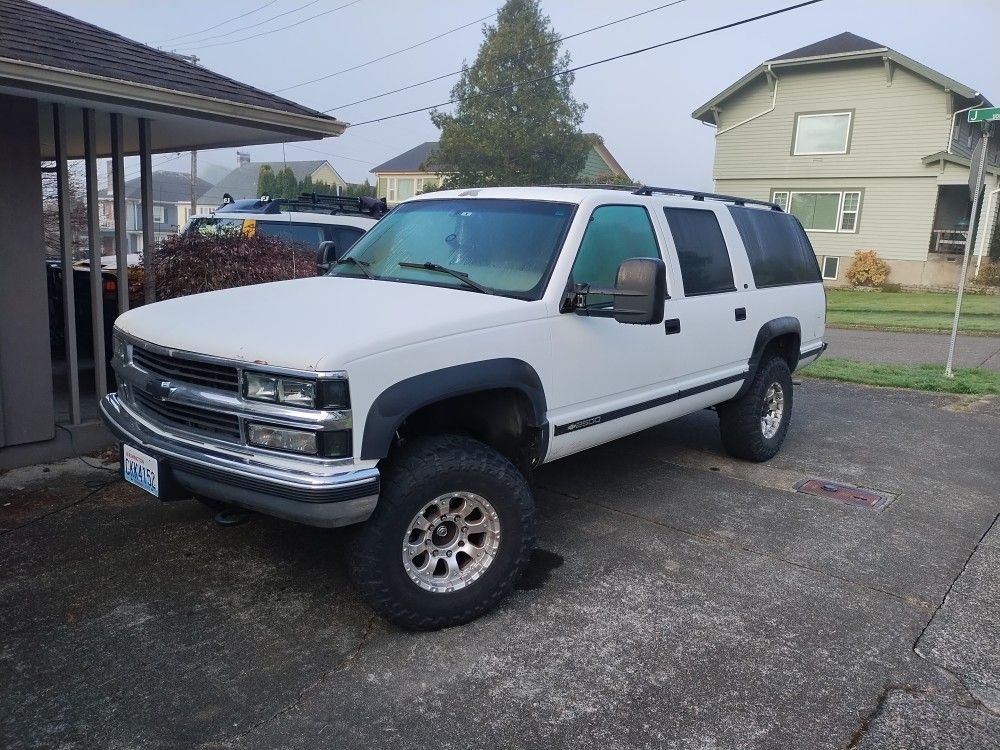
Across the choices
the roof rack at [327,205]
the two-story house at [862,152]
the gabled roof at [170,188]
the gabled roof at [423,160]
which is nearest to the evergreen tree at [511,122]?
the gabled roof at [423,160]

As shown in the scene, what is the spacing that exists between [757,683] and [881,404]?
6.49 metres

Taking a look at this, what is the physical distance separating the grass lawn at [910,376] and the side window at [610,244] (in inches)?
247

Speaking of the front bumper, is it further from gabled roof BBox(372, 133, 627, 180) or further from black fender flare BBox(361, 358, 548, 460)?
gabled roof BBox(372, 133, 627, 180)

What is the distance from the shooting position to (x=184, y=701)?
3.08 m

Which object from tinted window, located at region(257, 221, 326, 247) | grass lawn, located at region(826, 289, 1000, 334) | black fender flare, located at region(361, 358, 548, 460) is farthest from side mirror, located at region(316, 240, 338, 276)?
grass lawn, located at region(826, 289, 1000, 334)

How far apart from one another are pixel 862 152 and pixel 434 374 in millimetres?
24301

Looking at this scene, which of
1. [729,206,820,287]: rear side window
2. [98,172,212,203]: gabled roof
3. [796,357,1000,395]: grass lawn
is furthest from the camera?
[98,172,212,203]: gabled roof

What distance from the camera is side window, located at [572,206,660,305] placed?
4.40 metres

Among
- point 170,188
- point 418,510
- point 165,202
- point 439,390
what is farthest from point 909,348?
point 170,188

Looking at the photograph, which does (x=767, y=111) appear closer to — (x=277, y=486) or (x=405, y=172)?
(x=277, y=486)

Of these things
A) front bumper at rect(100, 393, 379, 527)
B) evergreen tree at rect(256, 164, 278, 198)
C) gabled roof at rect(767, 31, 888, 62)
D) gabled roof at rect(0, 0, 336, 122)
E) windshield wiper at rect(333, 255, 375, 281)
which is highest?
gabled roof at rect(767, 31, 888, 62)

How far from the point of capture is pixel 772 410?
21.6 ft

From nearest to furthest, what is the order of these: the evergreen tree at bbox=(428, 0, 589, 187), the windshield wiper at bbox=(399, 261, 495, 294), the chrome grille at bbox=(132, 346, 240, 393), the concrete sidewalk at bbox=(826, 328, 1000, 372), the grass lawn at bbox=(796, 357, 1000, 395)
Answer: the chrome grille at bbox=(132, 346, 240, 393)
the windshield wiper at bbox=(399, 261, 495, 294)
the grass lawn at bbox=(796, 357, 1000, 395)
the concrete sidewalk at bbox=(826, 328, 1000, 372)
the evergreen tree at bbox=(428, 0, 589, 187)

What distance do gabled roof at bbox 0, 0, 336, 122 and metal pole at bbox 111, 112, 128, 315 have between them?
0.57 m
